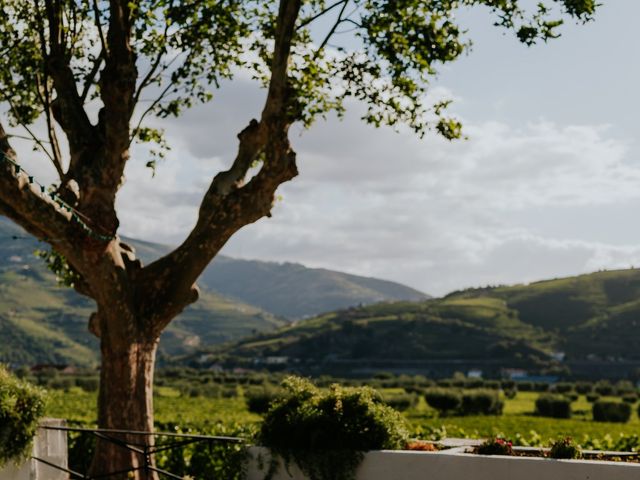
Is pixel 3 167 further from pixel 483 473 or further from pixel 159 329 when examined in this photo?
pixel 483 473

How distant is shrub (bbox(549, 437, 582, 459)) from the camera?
12.8 meters

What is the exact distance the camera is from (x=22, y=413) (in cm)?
1293

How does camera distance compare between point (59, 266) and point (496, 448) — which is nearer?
point (496, 448)

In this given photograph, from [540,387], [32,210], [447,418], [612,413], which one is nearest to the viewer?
[32,210]

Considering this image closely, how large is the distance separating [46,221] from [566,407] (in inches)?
2619

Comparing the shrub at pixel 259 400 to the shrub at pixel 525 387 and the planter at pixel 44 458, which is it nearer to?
the planter at pixel 44 458

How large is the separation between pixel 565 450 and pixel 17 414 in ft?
24.8

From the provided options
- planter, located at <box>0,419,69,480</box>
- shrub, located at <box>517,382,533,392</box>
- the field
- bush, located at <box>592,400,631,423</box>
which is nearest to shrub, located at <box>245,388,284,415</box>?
the field

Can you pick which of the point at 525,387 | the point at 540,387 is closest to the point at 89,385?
the point at 525,387

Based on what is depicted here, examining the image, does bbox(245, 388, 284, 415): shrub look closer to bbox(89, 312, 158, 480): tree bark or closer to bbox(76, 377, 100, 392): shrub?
bbox(76, 377, 100, 392): shrub

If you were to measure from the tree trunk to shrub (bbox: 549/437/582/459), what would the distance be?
23.0ft

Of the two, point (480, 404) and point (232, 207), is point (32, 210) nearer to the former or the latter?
point (232, 207)

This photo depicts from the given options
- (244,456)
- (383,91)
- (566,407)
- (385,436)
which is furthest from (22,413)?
(566,407)

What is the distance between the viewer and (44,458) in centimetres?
1426
